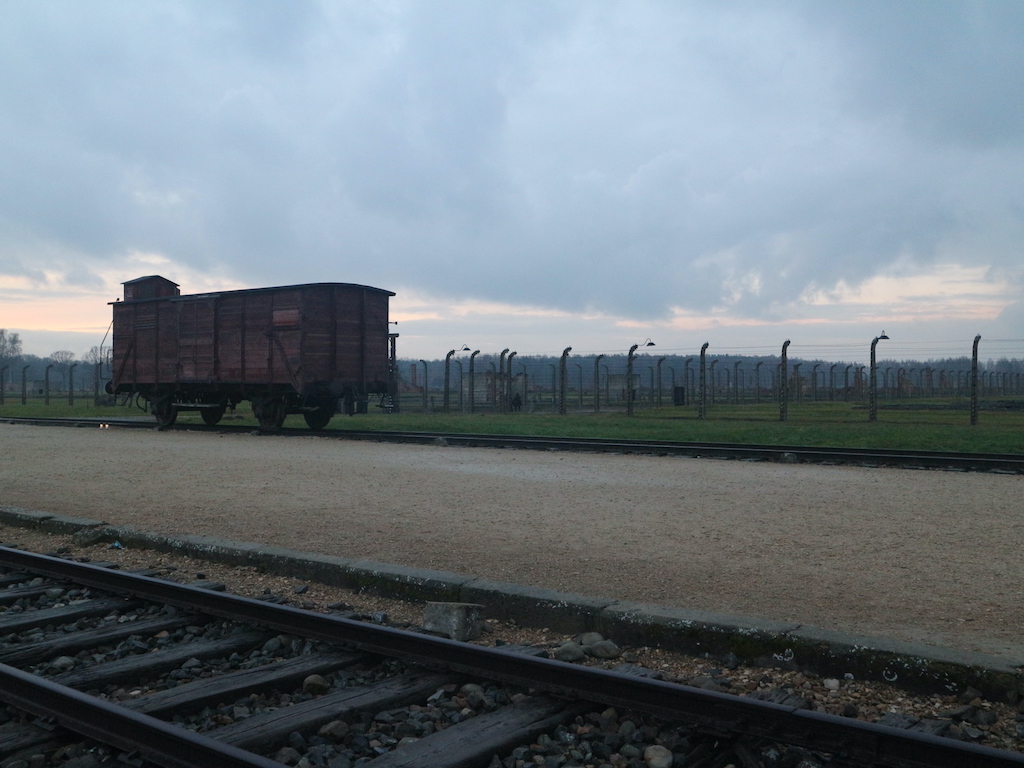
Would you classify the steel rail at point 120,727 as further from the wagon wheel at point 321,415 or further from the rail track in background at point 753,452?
the wagon wheel at point 321,415

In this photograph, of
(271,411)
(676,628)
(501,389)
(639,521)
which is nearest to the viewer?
(676,628)

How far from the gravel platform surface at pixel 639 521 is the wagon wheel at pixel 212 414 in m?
8.04

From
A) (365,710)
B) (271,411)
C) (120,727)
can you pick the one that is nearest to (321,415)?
(271,411)

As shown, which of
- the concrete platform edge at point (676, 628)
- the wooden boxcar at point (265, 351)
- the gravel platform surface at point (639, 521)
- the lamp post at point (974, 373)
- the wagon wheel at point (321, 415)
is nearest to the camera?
the concrete platform edge at point (676, 628)

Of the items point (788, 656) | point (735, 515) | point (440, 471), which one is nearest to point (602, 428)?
point (440, 471)

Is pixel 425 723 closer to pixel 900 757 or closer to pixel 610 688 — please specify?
Answer: pixel 610 688

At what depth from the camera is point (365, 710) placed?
368 cm

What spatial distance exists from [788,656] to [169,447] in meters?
14.9

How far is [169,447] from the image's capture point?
16.8 metres

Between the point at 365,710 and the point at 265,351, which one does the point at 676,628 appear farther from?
the point at 265,351

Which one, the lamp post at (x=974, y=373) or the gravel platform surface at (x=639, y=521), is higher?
the lamp post at (x=974, y=373)

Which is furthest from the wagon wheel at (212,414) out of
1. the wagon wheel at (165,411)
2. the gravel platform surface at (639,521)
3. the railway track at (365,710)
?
the railway track at (365,710)

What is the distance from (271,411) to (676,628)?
17947 mm

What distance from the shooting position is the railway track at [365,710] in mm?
3150
